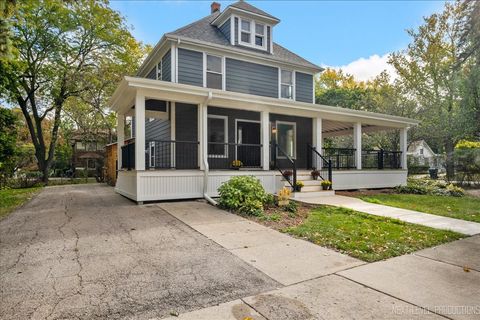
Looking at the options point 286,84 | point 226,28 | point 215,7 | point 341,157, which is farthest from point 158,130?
point 341,157

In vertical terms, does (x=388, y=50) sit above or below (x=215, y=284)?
above

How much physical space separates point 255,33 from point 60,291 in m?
13.2

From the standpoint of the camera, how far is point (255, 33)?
13430mm

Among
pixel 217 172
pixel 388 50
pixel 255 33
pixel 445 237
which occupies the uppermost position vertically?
pixel 388 50

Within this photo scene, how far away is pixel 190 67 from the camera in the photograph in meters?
11.5

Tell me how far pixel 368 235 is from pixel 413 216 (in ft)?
8.79

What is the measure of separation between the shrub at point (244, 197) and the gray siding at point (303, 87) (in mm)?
7756

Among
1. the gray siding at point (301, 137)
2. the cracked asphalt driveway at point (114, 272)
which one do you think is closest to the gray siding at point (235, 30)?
the gray siding at point (301, 137)

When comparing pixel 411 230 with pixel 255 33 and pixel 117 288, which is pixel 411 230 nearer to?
pixel 117 288

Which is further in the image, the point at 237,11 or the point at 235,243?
the point at 237,11

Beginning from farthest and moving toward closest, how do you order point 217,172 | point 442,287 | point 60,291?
point 217,172
point 442,287
point 60,291

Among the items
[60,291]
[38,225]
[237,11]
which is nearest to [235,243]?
[60,291]

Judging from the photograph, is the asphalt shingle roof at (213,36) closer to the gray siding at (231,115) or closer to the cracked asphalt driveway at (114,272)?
the gray siding at (231,115)

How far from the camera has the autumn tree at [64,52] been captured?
52.9 ft
